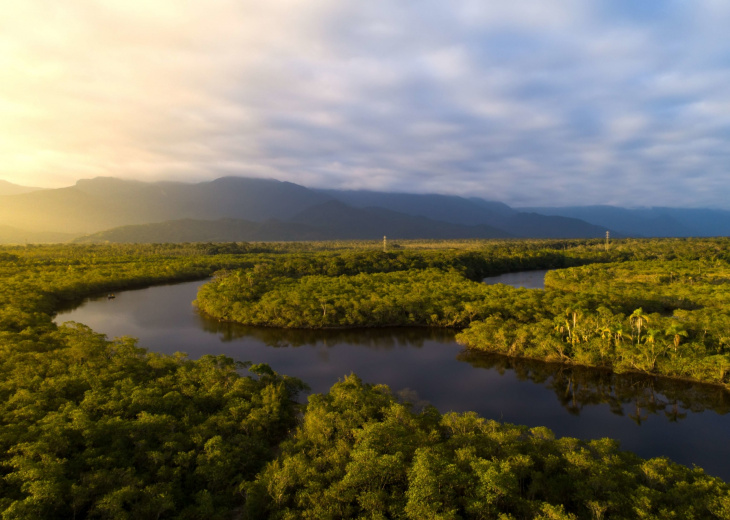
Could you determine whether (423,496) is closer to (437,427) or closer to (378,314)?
(437,427)

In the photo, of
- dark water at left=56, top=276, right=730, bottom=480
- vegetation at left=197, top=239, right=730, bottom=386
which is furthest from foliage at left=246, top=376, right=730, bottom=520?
vegetation at left=197, top=239, right=730, bottom=386

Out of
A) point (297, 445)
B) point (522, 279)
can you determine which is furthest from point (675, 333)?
point (522, 279)

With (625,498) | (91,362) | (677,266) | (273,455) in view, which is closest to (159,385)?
(91,362)

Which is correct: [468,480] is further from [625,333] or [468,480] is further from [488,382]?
[625,333]

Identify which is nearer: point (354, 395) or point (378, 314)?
point (354, 395)

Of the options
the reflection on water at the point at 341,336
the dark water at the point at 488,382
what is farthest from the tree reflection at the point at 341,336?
the dark water at the point at 488,382

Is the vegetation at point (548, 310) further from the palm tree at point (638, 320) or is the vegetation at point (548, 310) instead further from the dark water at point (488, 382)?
the dark water at point (488, 382)
